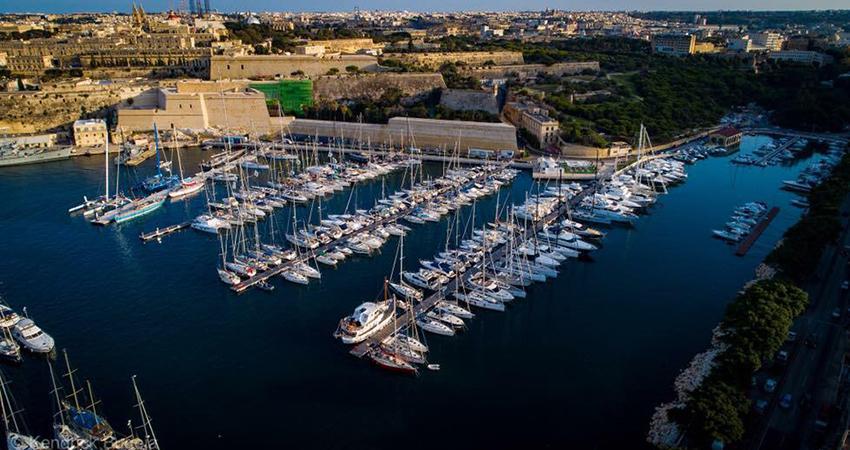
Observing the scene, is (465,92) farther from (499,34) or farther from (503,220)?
(499,34)

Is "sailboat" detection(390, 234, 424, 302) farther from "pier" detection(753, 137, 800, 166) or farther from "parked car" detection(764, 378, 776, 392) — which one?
"pier" detection(753, 137, 800, 166)

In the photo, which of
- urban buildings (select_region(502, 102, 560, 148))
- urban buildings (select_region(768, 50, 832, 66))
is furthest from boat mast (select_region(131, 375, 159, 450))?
urban buildings (select_region(768, 50, 832, 66))

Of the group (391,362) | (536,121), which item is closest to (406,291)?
(391,362)

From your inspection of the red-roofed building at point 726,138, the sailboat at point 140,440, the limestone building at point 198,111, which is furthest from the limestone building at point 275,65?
the sailboat at point 140,440

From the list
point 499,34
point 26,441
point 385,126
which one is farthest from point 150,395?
point 499,34

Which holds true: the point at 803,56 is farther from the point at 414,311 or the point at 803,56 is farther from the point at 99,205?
the point at 99,205

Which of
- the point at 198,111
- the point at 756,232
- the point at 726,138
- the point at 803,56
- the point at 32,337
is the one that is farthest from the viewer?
the point at 803,56

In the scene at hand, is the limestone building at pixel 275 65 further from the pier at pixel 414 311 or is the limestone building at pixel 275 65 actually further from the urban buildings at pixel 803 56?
the urban buildings at pixel 803 56
